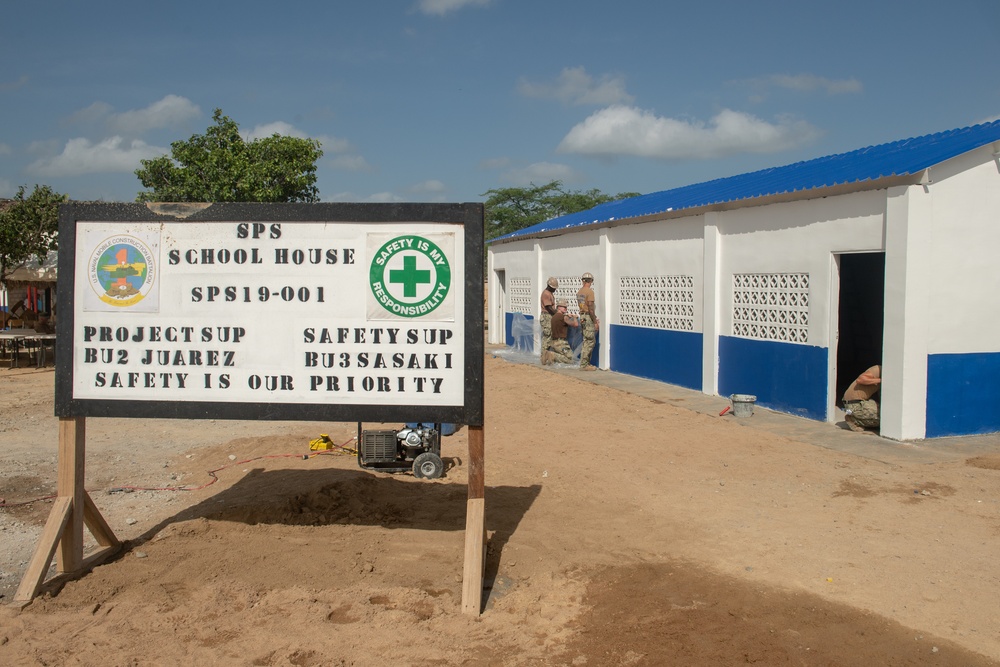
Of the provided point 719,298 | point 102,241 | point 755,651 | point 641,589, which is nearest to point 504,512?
point 641,589

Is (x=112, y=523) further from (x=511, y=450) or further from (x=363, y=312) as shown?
(x=511, y=450)

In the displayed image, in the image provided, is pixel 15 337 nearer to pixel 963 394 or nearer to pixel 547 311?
pixel 547 311

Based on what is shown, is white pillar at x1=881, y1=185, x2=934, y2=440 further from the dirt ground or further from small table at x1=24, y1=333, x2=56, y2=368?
small table at x1=24, y1=333, x2=56, y2=368

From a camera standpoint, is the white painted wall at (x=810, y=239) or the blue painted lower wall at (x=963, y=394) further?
the white painted wall at (x=810, y=239)

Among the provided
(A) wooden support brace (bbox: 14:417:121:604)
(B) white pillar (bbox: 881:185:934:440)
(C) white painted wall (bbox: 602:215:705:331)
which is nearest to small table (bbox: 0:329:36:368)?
(C) white painted wall (bbox: 602:215:705:331)

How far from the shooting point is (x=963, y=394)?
8930 millimetres

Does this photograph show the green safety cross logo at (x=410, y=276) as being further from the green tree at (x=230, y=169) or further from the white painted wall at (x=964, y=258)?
the green tree at (x=230, y=169)

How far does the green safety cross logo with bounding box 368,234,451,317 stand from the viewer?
4.53m

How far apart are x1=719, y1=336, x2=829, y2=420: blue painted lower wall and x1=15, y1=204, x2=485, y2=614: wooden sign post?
22.1 feet

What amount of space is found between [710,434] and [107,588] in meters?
6.69

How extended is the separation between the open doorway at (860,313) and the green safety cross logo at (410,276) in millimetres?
10747

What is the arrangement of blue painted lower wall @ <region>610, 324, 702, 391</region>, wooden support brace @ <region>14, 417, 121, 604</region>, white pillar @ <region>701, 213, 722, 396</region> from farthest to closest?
blue painted lower wall @ <region>610, 324, 702, 391</region> < white pillar @ <region>701, 213, 722, 396</region> < wooden support brace @ <region>14, 417, 121, 604</region>

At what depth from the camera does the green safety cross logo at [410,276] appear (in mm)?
4527

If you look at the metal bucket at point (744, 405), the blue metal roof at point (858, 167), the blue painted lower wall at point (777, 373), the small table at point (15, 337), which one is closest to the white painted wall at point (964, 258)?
the blue metal roof at point (858, 167)
